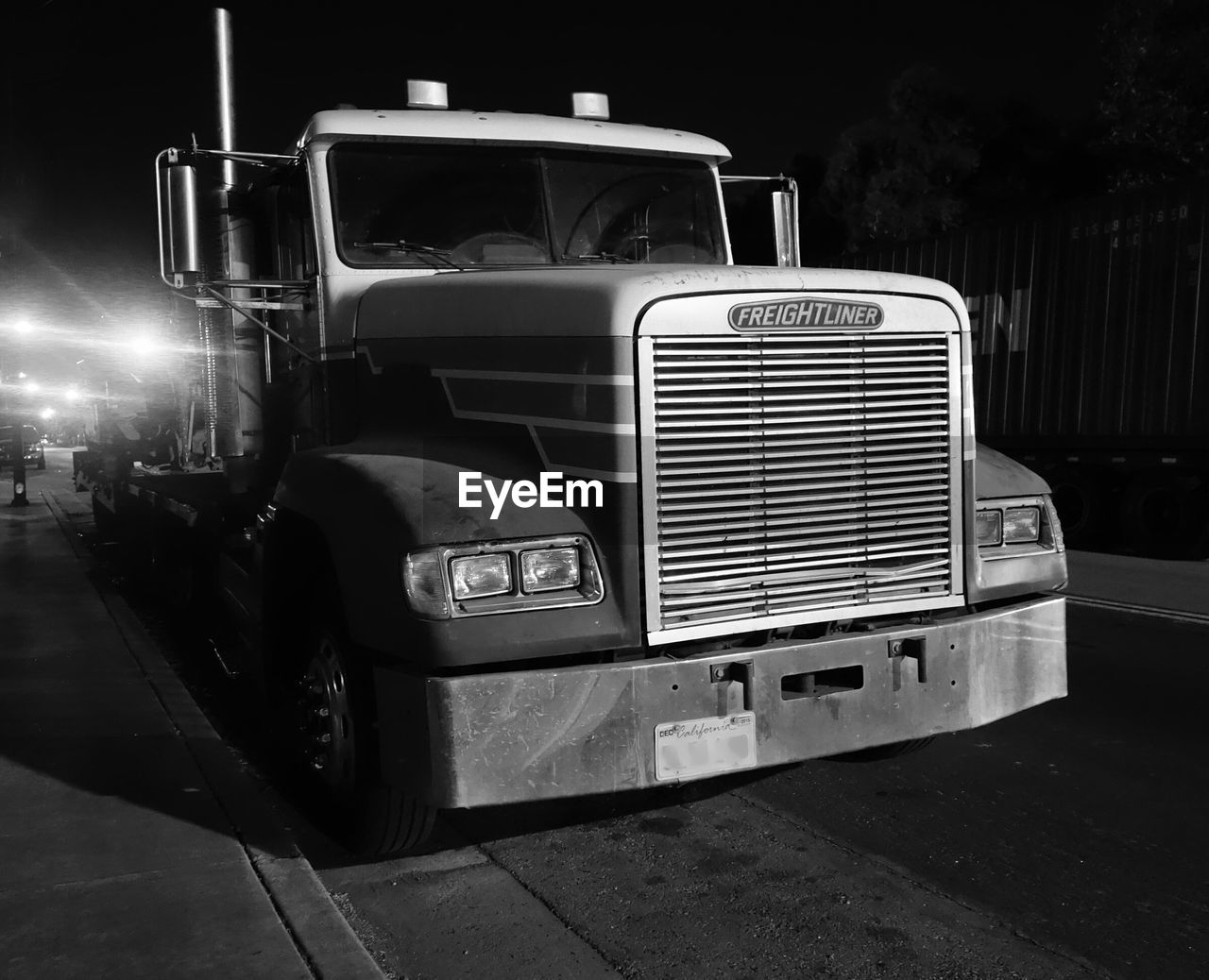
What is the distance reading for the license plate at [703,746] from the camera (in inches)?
154

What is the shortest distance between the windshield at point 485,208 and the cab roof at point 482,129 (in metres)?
0.06

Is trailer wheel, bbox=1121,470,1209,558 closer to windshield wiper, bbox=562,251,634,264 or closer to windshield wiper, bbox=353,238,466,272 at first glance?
windshield wiper, bbox=562,251,634,264

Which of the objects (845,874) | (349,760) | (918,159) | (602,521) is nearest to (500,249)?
(602,521)

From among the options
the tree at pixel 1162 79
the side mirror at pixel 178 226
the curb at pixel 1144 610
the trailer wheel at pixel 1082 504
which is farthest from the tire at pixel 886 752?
the tree at pixel 1162 79

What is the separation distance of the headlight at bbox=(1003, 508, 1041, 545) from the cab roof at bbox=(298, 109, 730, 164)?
2.56 meters

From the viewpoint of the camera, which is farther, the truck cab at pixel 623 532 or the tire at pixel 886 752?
the tire at pixel 886 752

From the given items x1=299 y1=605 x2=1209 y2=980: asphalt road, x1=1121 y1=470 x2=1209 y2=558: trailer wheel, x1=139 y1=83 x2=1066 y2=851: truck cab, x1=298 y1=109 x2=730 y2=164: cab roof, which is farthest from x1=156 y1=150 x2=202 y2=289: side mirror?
x1=1121 y1=470 x2=1209 y2=558: trailer wheel

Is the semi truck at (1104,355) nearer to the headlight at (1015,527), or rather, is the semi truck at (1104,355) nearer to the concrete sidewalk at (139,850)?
the headlight at (1015,527)

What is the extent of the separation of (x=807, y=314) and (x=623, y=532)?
98 centimetres

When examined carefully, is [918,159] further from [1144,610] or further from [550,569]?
[550,569]

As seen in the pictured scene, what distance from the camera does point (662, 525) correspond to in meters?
3.97

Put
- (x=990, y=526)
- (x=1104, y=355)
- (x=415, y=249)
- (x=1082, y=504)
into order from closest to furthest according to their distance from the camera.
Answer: (x=990, y=526)
(x=415, y=249)
(x=1104, y=355)
(x=1082, y=504)

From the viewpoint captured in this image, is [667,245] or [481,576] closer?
[481,576]

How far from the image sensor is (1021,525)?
479cm
